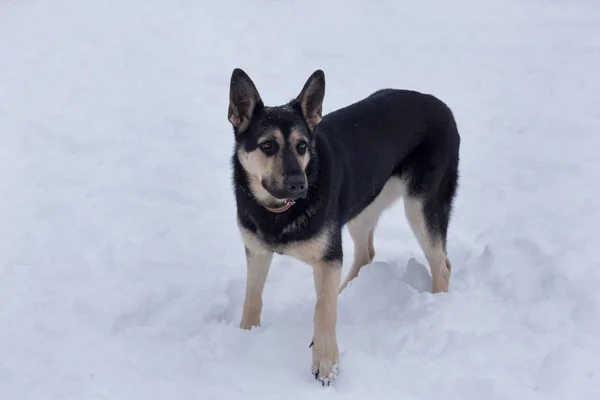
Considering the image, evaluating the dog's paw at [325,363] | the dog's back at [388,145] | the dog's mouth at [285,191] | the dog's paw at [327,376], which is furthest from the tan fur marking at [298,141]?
the dog's paw at [327,376]

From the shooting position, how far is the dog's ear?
4426mm

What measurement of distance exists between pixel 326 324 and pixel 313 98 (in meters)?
1.65

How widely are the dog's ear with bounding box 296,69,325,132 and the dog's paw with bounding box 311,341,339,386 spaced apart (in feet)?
5.17

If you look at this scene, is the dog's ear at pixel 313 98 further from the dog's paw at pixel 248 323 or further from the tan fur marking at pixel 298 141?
the dog's paw at pixel 248 323

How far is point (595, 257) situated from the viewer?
17.1 feet

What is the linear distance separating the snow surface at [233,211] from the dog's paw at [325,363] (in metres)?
0.08

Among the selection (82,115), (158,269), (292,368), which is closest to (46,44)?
(82,115)

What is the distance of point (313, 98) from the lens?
4.46 m

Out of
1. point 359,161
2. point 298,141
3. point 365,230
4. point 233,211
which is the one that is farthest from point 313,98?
point 233,211

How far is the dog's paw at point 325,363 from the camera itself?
13.2 ft

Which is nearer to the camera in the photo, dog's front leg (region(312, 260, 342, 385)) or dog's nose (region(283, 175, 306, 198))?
dog's nose (region(283, 175, 306, 198))

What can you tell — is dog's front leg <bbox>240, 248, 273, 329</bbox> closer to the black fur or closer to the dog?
the dog

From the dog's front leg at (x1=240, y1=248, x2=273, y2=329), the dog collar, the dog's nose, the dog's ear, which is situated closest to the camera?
the dog's nose

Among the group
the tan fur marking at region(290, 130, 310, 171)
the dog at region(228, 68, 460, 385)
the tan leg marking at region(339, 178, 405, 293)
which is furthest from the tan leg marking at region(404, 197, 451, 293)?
the tan fur marking at region(290, 130, 310, 171)
